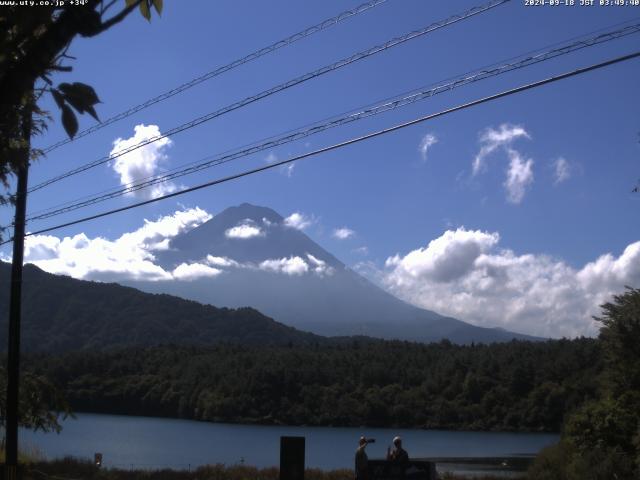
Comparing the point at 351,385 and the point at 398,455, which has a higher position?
the point at 398,455

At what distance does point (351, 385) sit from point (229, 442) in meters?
31.3

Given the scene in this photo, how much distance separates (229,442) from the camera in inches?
2453

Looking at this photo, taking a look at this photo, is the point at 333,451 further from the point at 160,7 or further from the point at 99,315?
the point at 99,315

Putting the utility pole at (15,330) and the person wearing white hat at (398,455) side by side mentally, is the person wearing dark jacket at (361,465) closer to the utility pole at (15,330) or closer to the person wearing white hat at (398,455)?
the person wearing white hat at (398,455)

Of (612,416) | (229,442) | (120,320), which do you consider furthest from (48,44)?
(120,320)

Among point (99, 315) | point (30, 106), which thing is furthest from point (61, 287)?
point (30, 106)

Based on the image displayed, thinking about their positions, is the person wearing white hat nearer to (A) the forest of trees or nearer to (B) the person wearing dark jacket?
(B) the person wearing dark jacket

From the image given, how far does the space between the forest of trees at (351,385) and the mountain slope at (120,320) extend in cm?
6735

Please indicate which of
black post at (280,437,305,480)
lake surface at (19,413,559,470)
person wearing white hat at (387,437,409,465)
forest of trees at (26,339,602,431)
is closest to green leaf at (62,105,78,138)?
black post at (280,437,305,480)

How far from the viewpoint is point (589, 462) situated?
2148 centimetres

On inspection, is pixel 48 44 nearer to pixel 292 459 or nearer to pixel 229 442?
pixel 292 459

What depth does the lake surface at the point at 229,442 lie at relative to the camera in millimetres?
44625

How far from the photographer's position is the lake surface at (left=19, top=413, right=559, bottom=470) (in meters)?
44.6

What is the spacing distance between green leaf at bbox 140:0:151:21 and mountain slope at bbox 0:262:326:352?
16347 cm
